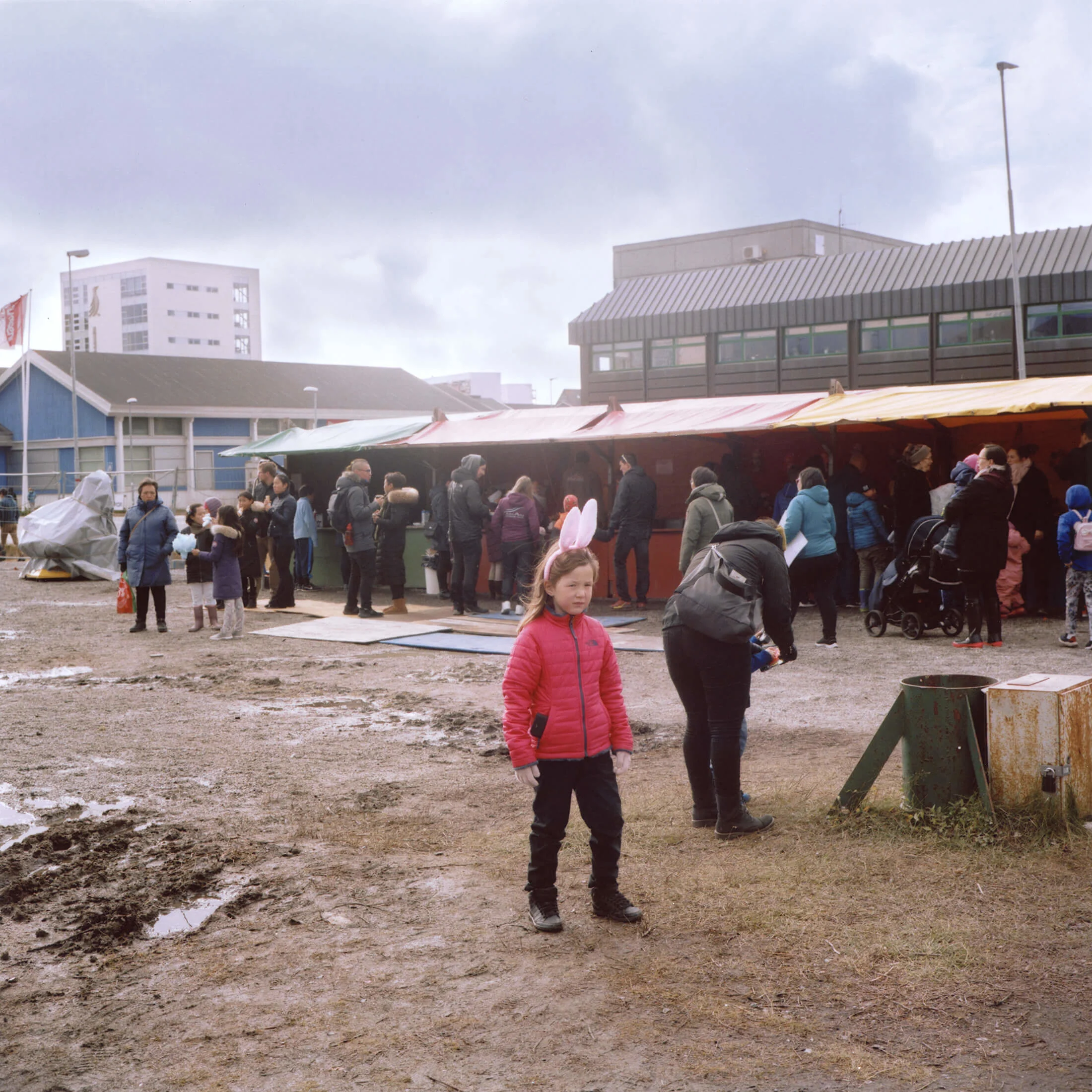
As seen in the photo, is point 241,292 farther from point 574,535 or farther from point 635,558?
point 574,535

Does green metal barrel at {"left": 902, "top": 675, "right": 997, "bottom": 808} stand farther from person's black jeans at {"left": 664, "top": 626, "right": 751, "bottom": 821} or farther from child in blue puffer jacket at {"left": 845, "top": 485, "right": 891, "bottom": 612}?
child in blue puffer jacket at {"left": 845, "top": 485, "right": 891, "bottom": 612}

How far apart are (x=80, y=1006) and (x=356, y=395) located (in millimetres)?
53216

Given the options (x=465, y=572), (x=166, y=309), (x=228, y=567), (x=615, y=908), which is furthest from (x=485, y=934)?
(x=166, y=309)

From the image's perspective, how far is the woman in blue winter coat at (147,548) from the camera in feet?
43.4

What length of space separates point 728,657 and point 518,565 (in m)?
9.14

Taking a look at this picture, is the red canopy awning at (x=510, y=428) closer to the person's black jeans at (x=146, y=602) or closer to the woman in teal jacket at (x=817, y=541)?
the person's black jeans at (x=146, y=602)

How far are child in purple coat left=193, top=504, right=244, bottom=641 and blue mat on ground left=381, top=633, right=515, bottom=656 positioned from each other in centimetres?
183

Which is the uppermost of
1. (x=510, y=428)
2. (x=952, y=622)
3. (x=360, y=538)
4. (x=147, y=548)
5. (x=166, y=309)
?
(x=166, y=309)

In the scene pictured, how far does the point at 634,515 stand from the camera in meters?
14.6

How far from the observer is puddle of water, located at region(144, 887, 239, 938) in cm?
455

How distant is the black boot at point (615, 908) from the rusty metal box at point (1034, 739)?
1.94 meters

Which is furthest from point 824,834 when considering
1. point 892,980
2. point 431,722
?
point 431,722

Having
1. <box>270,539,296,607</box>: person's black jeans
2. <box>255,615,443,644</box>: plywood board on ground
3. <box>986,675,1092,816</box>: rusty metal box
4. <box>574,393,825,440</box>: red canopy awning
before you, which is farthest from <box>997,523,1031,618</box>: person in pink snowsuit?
<box>270,539,296,607</box>: person's black jeans

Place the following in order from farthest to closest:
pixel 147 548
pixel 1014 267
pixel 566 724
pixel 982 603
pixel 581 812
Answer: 1. pixel 1014 267
2. pixel 147 548
3. pixel 982 603
4. pixel 581 812
5. pixel 566 724
